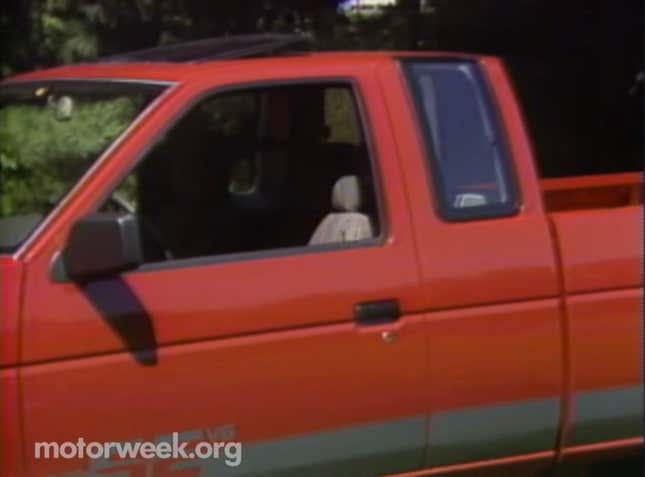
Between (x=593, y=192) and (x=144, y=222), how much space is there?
6.16 ft

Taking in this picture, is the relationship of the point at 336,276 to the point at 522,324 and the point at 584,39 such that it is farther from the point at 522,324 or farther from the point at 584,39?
the point at 584,39

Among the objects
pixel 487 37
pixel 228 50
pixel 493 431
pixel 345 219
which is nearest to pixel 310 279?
pixel 345 219

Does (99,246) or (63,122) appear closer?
(99,246)

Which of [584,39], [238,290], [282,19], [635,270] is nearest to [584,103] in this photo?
[584,39]

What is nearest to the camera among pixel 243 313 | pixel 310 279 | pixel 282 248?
pixel 243 313

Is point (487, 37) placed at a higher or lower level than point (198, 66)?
lower

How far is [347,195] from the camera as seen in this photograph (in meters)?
4.39

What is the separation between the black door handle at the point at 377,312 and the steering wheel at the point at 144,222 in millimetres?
595

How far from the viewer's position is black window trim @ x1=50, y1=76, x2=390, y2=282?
3.88m

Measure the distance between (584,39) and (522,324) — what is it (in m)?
7.46

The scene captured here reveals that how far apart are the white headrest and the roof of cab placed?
0.39 meters

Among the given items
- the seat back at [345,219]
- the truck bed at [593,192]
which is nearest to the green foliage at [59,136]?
the seat back at [345,219]

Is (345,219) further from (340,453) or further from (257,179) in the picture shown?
(340,453)

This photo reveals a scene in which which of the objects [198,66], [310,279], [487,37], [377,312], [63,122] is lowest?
[377,312]
